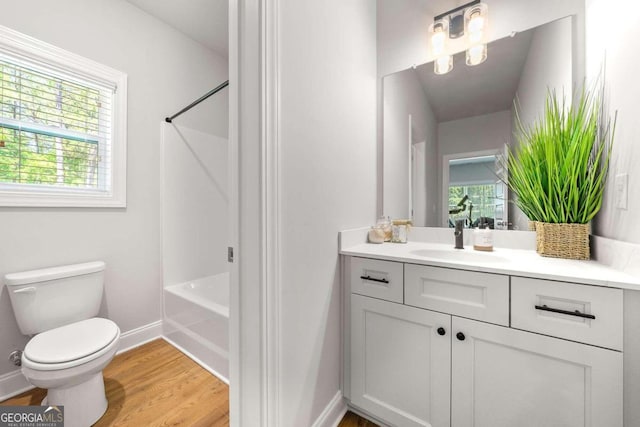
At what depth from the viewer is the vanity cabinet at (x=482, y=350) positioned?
0.77 metres

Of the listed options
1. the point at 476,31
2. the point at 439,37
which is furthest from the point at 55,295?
the point at 476,31

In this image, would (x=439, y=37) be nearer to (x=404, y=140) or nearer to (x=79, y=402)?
(x=404, y=140)

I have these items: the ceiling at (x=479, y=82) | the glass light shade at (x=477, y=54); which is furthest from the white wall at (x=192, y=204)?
Result: the glass light shade at (x=477, y=54)

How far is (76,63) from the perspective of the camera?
165 centimetres

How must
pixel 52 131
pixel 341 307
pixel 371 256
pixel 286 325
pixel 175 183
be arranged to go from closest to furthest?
pixel 286 325 → pixel 371 256 → pixel 341 307 → pixel 52 131 → pixel 175 183

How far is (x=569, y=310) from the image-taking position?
0.81 m

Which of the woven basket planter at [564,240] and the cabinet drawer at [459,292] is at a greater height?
the woven basket planter at [564,240]

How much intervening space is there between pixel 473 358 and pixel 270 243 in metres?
0.89

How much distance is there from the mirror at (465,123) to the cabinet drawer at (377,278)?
574 millimetres

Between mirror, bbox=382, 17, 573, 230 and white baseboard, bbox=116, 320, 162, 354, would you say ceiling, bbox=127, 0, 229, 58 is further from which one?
white baseboard, bbox=116, 320, 162, 354

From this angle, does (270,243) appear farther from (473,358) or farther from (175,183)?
(175,183)

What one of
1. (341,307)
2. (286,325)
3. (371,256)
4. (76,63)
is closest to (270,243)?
(286,325)

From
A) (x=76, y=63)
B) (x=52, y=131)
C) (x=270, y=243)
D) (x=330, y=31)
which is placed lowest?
(x=270, y=243)

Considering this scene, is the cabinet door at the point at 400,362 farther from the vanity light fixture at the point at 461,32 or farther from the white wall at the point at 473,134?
the vanity light fixture at the point at 461,32
